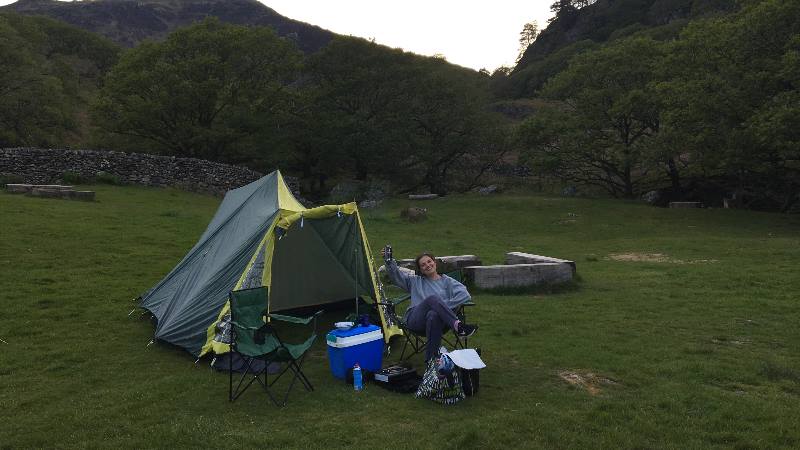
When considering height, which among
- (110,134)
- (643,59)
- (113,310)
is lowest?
(113,310)

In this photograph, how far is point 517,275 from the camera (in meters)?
10.6

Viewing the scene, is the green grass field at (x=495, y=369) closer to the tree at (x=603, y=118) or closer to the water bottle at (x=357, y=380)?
the water bottle at (x=357, y=380)

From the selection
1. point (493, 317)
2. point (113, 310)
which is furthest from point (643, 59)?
point (113, 310)

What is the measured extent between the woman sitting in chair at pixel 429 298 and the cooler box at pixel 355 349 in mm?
477

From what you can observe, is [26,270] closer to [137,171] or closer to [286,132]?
[137,171]

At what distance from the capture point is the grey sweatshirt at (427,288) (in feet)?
22.0

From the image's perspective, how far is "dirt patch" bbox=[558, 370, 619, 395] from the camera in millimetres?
5621

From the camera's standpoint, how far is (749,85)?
65.0 feet

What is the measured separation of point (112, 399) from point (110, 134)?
33714 mm

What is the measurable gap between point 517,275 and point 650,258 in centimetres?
567

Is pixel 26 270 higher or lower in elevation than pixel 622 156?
lower

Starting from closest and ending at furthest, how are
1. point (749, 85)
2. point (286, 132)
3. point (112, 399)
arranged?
point (112, 399) < point (749, 85) < point (286, 132)

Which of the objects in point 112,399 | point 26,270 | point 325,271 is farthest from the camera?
point 26,270

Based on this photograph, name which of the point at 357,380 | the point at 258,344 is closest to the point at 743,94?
the point at 357,380
